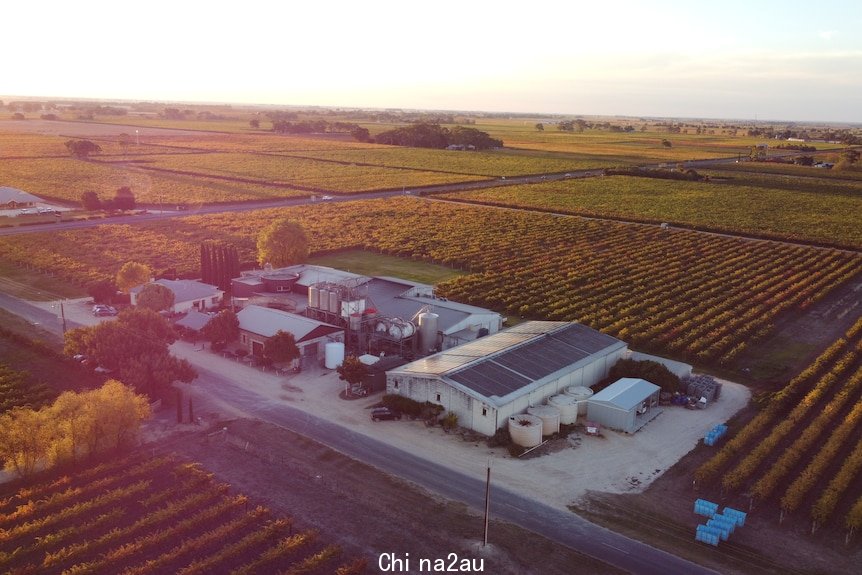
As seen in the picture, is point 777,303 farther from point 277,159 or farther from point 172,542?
point 277,159

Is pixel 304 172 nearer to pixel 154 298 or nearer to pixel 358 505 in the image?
pixel 154 298

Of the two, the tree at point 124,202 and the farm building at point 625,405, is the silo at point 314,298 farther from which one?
the tree at point 124,202

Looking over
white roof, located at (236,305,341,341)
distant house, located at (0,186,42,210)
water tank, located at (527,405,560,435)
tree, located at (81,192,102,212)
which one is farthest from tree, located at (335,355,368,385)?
distant house, located at (0,186,42,210)

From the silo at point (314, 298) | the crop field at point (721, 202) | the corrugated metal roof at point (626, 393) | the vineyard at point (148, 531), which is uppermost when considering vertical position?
the crop field at point (721, 202)

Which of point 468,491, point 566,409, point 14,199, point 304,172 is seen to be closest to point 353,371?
point 468,491

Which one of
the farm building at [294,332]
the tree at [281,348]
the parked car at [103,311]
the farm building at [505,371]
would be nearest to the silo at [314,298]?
the farm building at [294,332]

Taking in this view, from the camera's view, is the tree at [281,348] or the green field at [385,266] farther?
the green field at [385,266]

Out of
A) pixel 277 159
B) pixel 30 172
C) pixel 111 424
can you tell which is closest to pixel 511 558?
pixel 111 424
